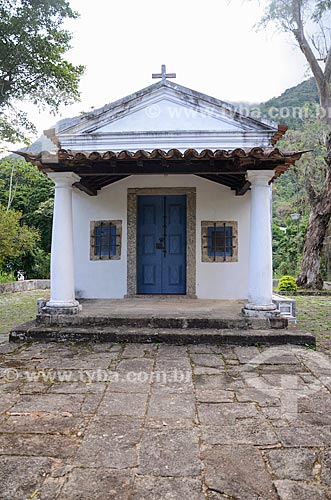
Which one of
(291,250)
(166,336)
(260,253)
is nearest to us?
(166,336)

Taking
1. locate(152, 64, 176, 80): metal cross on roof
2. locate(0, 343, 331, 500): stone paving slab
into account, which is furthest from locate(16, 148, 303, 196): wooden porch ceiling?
locate(152, 64, 176, 80): metal cross on roof

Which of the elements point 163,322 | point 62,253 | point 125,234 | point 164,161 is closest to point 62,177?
point 62,253

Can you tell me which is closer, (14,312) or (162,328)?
(162,328)

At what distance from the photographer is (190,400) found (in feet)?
9.97

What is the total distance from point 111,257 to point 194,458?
549 centimetres

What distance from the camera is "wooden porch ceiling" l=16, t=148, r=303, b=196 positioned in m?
4.97

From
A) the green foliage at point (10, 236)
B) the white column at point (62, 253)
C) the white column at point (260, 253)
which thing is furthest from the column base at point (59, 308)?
the green foliage at point (10, 236)

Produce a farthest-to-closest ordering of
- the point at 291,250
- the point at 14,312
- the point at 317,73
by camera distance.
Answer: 1. the point at 291,250
2. the point at 317,73
3. the point at 14,312

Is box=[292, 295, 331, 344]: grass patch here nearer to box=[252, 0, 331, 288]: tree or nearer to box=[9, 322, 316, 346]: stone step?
box=[9, 322, 316, 346]: stone step

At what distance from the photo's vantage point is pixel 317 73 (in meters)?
14.0

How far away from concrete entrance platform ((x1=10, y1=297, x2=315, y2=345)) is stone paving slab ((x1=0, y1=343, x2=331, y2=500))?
20.4 inches

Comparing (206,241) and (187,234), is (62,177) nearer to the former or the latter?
(187,234)

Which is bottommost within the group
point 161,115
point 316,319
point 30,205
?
point 316,319

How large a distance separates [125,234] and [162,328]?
275 cm
